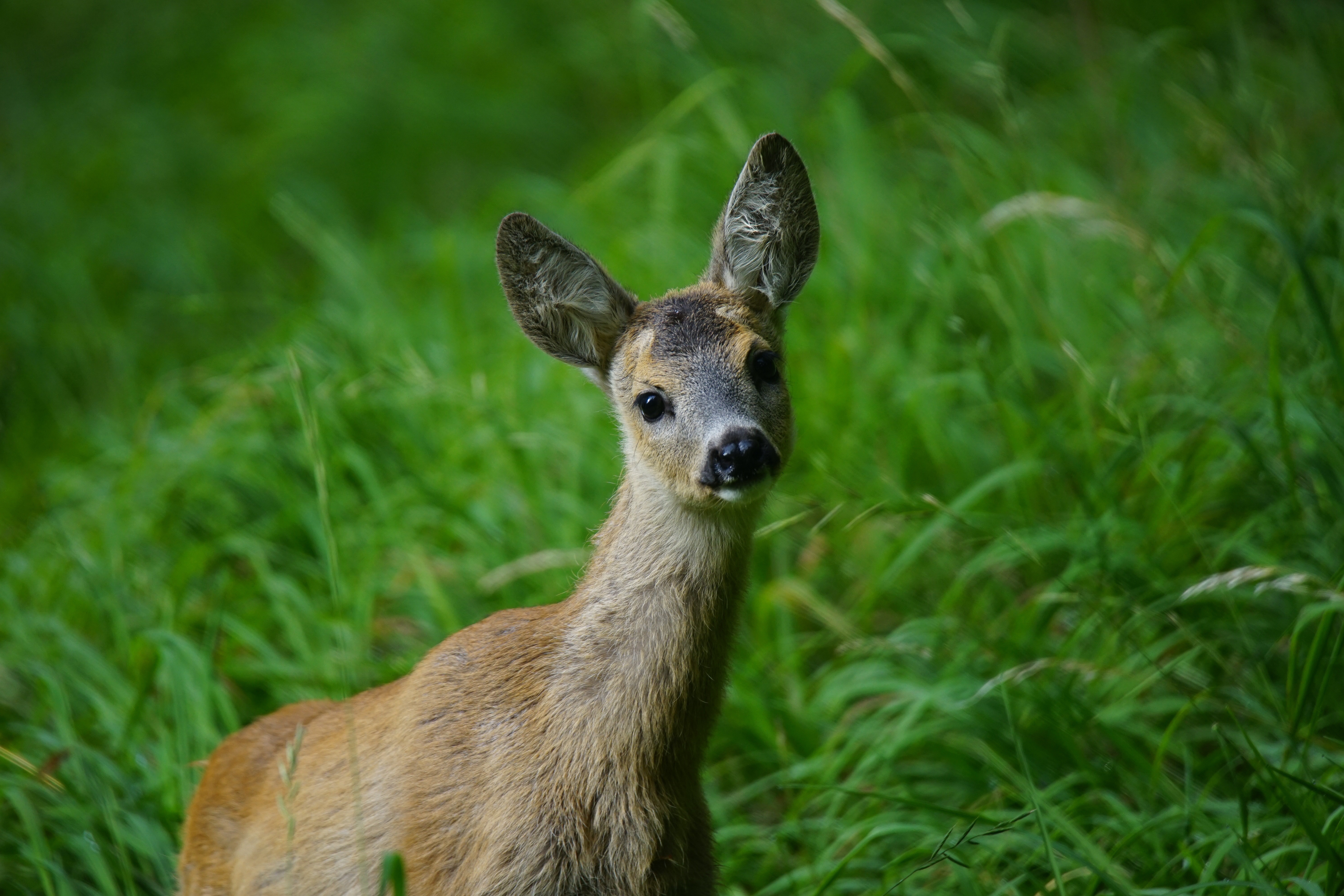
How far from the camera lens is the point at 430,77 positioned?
954 centimetres

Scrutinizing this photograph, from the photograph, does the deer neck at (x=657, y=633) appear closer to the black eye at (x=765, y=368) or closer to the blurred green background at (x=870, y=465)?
the black eye at (x=765, y=368)

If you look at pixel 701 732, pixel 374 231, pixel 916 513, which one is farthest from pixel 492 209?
pixel 701 732

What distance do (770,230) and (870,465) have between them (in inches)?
58.6

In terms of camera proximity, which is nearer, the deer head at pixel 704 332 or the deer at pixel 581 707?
the deer at pixel 581 707

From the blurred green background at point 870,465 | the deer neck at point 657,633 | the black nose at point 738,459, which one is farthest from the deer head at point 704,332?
the blurred green background at point 870,465

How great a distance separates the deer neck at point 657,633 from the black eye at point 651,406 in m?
0.16

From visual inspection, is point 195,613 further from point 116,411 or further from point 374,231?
point 374,231

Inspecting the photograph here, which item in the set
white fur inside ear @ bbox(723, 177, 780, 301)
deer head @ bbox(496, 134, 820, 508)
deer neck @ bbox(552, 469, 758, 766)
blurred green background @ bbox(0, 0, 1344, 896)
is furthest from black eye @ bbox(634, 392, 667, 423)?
blurred green background @ bbox(0, 0, 1344, 896)

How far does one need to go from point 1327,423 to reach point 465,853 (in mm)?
2775

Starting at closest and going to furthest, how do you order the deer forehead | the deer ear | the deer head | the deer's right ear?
the deer head → the deer forehead → the deer's right ear → the deer ear

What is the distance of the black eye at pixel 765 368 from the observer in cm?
313

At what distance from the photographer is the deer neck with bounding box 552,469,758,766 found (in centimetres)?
289

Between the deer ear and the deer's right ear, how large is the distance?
13.5 inches

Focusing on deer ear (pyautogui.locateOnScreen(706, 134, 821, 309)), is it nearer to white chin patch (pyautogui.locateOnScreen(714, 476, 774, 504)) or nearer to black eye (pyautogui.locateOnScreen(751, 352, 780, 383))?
black eye (pyautogui.locateOnScreen(751, 352, 780, 383))
